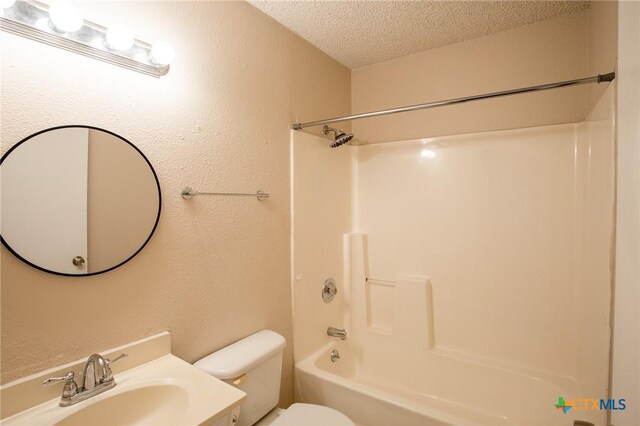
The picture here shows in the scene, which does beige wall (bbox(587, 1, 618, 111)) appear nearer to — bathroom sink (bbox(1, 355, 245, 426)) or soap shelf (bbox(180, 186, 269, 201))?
soap shelf (bbox(180, 186, 269, 201))

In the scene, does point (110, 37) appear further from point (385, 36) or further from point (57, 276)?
point (385, 36)

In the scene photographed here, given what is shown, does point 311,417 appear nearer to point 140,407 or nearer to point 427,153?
point 140,407

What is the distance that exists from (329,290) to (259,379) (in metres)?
0.90

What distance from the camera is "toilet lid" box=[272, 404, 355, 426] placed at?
1506 mm

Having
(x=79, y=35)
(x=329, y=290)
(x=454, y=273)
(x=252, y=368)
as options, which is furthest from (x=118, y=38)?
(x=454, y=273)

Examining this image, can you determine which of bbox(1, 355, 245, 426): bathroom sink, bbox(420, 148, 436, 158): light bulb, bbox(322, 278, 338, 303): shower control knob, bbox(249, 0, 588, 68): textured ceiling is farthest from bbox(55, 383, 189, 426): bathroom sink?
bbox(420, 148, 436, 158): light bulb

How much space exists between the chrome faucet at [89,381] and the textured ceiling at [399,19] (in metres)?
1.78

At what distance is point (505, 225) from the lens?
6.69ft

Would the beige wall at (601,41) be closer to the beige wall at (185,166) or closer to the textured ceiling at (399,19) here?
the textured ceiling at (399,19)

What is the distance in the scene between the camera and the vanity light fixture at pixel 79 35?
0.94 metres

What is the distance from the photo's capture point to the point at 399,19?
190 cm

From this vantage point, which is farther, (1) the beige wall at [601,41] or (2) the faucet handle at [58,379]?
(1) the beige wall at [601,41]

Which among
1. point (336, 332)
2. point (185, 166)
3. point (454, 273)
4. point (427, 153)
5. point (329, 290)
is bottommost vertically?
point (336, 332)

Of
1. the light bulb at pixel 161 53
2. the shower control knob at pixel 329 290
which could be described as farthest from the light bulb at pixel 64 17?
the shower control knob at pixel 329 290
